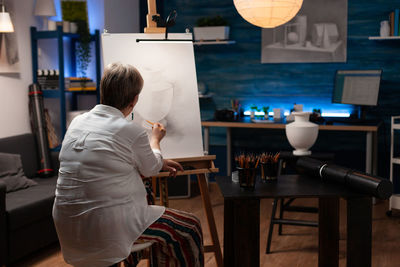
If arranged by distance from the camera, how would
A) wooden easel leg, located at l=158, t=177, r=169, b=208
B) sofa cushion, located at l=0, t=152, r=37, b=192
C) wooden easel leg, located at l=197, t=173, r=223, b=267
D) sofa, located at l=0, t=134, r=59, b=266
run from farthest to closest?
sofa cushion, located at l=0, t=152, r=37, b=192, sofa, located at l=0, t=134, r=59, b=266, wooden easel leg, located at l=158, t=177, r=169, b=208, wooden easel leg, located at l=197, t=173, r=223, b=267

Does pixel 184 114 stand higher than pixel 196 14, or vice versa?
pixel 196 14

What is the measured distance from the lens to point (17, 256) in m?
3.09

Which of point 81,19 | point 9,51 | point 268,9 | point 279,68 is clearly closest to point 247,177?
point 268,9

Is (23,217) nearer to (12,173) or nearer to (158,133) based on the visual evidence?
(12,173)

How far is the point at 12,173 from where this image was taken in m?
3.54

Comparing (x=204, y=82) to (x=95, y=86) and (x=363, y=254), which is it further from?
(x=363, y=254)

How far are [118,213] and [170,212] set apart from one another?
1.03 ft

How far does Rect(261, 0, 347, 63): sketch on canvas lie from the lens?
502cm

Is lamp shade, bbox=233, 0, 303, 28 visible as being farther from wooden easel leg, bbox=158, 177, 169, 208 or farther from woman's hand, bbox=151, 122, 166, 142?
wooden easel leg, bbox=158, 177, 169, 208

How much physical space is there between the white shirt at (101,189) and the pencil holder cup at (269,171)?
719 mm

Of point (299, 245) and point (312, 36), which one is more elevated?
point (312, 36)

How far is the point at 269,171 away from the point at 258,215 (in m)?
0.34

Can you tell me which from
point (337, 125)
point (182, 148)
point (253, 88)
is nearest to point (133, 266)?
point (182, 148)

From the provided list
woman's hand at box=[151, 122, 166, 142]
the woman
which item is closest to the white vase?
woman's hand at box=[151, 122, 166, 142]
